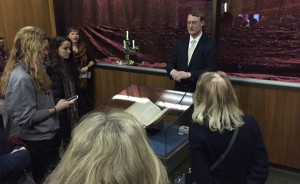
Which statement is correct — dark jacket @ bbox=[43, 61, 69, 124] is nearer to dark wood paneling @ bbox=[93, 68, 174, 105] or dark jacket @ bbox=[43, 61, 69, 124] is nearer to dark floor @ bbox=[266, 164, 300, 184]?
dark wood paneling @ bbox=[93, 68, 174, 105]

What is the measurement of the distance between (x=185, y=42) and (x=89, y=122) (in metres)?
2.49

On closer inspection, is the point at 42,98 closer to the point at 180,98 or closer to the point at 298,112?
the point at 180,98

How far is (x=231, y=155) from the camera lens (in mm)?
1618

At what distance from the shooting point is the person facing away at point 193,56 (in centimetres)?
303

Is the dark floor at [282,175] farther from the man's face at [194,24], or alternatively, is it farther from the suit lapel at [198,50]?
the man's face at [194,24]

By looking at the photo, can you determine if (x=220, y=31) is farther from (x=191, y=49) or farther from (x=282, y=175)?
(x=282, y=175)

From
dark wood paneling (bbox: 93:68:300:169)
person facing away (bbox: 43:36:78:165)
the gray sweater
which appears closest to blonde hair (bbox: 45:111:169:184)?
the gray sweater

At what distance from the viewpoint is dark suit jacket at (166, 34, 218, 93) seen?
304 cm

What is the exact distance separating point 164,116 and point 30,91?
39.4 inches

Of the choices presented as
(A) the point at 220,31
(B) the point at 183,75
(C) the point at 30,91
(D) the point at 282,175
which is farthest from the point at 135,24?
(D) the point at 282,175

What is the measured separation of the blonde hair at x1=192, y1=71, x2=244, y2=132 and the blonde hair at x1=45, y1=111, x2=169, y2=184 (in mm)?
843

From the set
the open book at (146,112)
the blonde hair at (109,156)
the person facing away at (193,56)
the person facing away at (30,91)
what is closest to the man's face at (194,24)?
the person facing away at (193,56)

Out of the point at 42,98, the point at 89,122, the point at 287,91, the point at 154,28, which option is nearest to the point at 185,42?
the point at 154,28

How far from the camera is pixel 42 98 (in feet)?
7.30
